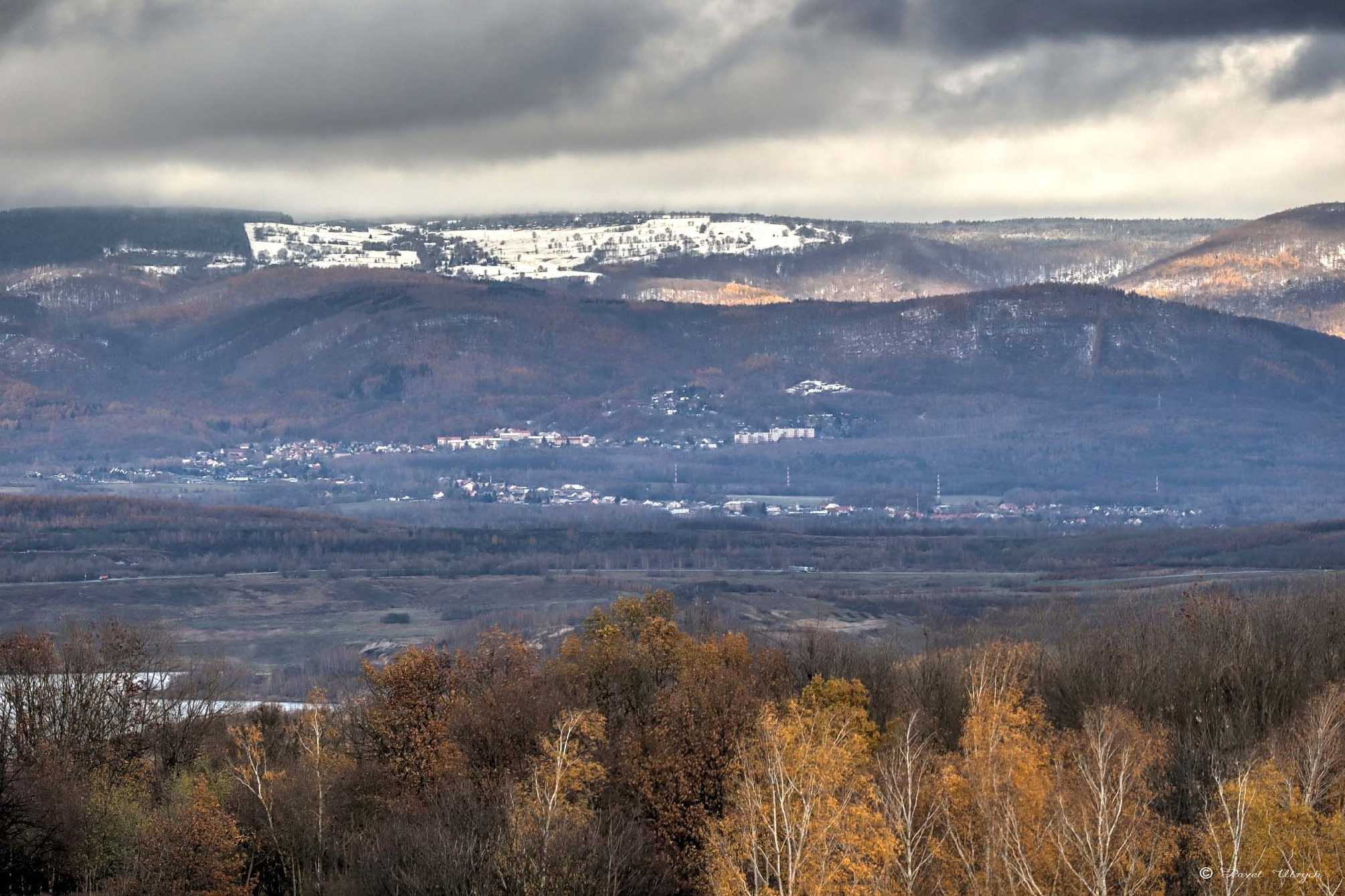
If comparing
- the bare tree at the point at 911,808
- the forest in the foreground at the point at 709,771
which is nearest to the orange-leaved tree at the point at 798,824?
the forest in the foreground at the point at 709,771

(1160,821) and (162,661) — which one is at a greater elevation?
(1160,821)

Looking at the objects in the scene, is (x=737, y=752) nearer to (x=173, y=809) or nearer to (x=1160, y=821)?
(x=1160, y=821)

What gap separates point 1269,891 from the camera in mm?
64250

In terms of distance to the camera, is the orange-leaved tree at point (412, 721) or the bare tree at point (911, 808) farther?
the orange-leaved tree at point (412, 721)

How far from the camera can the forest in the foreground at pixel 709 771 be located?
71312 mm

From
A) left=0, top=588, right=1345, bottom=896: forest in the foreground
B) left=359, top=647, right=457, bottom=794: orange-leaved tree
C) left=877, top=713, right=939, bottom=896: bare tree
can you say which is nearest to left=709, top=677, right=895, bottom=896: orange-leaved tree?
left=0, top=588, right=1345, bottom=896: forest in the foreground

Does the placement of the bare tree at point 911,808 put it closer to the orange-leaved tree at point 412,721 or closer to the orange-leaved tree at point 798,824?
the orange-leaved tree at point 798,824

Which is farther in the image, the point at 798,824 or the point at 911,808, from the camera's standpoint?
the point at 798,824

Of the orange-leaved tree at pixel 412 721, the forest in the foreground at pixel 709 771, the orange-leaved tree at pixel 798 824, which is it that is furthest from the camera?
the orange-leaved tree at pixel 412 721

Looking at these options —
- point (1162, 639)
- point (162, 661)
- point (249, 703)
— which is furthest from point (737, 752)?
point (249, 703)

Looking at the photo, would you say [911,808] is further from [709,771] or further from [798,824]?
[709,771]

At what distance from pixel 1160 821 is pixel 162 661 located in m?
97.9

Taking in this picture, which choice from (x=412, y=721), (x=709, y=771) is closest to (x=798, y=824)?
(x=709, y=771)

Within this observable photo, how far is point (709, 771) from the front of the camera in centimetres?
8788
